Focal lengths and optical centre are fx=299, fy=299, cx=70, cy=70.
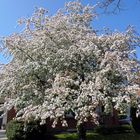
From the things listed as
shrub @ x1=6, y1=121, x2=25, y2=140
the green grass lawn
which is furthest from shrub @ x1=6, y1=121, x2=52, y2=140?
the green grass lawn

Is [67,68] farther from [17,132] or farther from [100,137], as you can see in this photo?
[100,137]

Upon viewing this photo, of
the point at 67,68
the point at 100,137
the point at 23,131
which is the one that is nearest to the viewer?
the point at 67,68

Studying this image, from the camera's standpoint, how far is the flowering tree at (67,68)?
12.5m

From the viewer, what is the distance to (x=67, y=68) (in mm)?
14367

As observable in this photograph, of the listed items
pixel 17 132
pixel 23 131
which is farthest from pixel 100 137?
pixel 17 132

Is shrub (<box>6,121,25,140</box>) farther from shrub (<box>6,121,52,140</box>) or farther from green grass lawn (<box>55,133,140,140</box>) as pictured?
green grass lawn (<box>55,133,140,140</box>)

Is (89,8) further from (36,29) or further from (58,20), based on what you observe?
(36,29)

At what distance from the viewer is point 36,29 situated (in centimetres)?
1612

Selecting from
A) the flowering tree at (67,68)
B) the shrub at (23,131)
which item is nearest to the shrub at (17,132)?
the shrub at (23,131)

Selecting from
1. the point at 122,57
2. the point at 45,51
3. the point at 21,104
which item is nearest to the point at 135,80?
the point at 122,57

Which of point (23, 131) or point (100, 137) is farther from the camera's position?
point (100, 137)

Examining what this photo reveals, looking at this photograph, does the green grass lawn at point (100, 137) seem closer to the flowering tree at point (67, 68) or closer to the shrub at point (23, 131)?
the shrub at point (23, 131)

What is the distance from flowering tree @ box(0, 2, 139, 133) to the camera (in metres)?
12.5


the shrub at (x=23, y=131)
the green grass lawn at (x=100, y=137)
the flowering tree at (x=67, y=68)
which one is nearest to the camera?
the flowering tree at (x=67, y=68)
